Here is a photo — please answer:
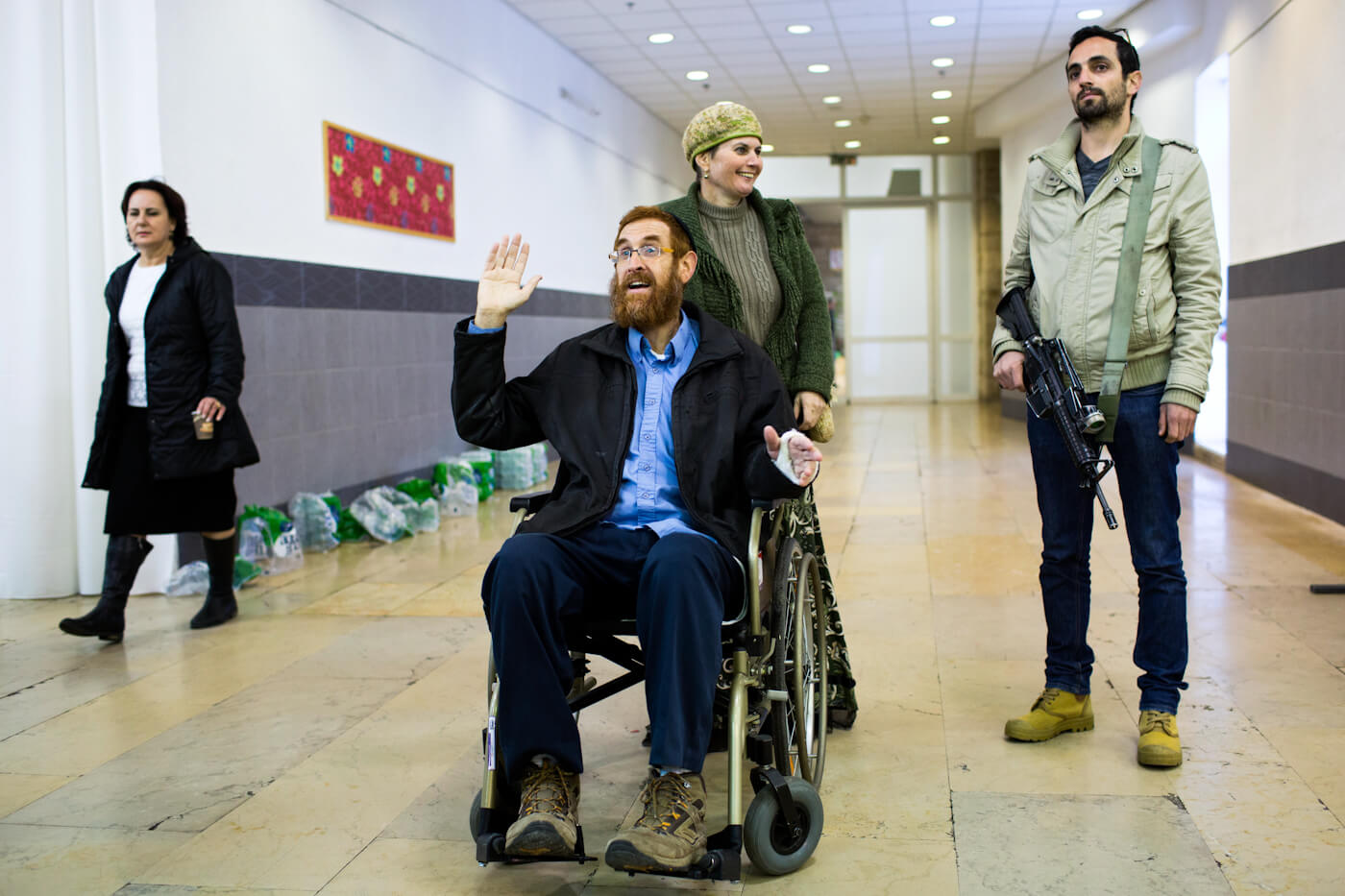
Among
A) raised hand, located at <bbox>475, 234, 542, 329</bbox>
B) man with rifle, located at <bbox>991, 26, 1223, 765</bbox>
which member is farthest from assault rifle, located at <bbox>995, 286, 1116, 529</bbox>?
raised hand, located at <bbox>475, 234, 542, 329</bbox>

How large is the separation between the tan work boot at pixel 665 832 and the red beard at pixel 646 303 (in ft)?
2.71

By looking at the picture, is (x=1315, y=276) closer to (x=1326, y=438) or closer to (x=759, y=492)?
(x=1326, y=438)

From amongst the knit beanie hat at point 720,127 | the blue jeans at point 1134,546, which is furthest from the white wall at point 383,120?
the blue jeans at point 1134,546

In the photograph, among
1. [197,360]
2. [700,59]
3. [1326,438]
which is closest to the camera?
[197,360]

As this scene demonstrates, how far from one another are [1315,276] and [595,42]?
553 centimetres

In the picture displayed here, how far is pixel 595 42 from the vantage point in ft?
31.5

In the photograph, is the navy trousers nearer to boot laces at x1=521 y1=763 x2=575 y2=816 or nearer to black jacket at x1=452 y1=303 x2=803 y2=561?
boot laces at x1=521 y1=763 x2=575 y2=816

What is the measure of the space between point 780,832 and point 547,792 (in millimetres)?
420

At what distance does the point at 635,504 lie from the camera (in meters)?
2.30

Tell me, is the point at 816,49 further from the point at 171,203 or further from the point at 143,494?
the point at 143,494

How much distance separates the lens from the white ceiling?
28.9 feet

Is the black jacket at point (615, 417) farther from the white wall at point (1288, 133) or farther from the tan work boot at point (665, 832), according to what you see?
the white wall at point (1288, 133)

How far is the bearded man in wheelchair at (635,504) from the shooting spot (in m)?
1.97

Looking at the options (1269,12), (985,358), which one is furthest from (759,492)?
(985,358)
